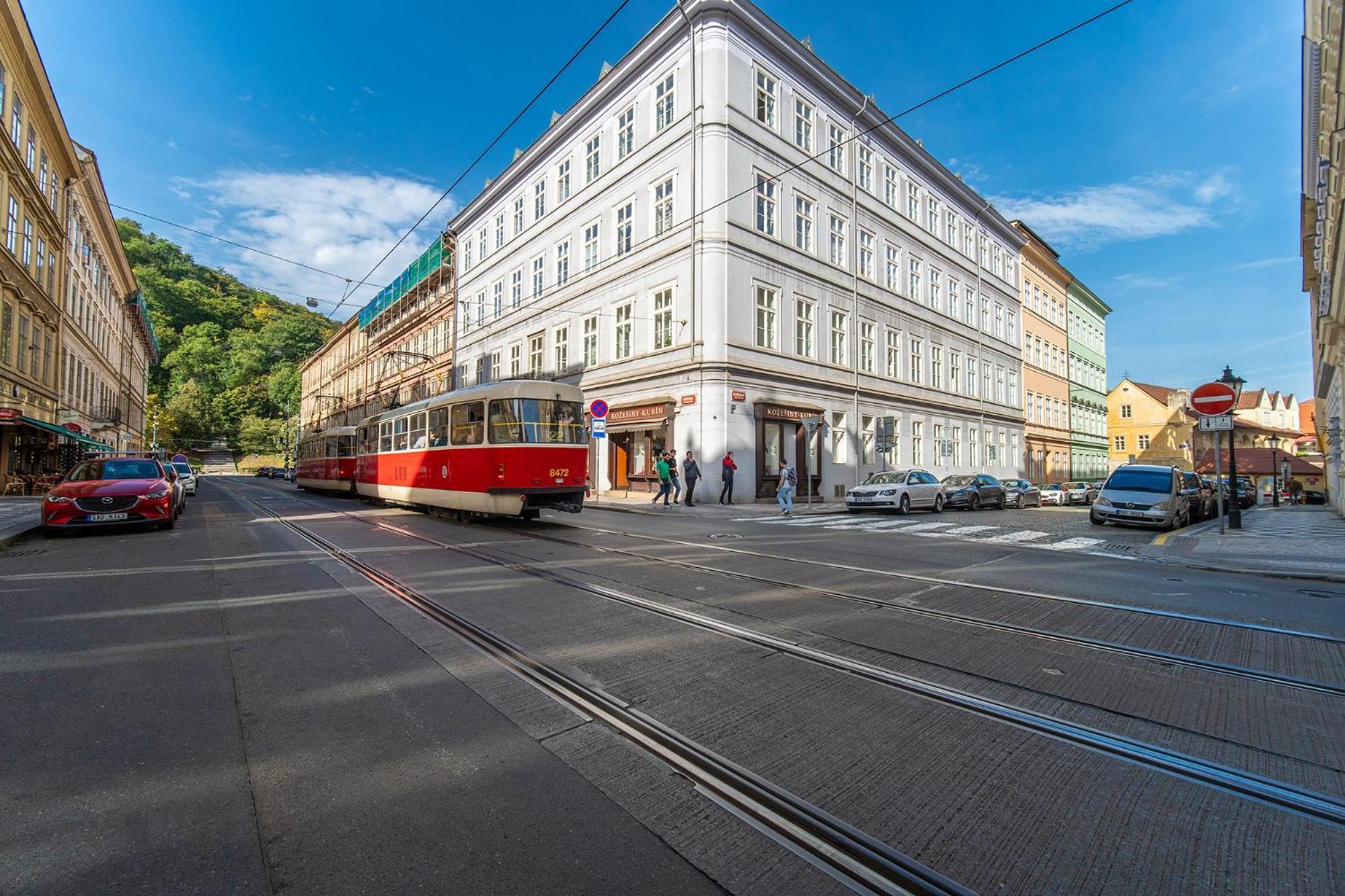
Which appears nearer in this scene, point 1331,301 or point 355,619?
point 355,619

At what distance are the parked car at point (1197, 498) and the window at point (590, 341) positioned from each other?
21.8 meters

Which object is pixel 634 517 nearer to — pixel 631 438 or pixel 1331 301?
pixel 631 438

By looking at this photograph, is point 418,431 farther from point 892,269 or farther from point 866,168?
point 892,269

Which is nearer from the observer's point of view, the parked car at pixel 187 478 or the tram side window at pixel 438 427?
the tram side window at pixel 438 427

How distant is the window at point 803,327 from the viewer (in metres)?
27.0

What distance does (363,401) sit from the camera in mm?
59594

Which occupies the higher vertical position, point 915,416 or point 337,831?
point 915,416

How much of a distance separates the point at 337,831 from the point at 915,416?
35228 millimetres

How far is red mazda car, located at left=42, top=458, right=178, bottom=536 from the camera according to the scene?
1148cm

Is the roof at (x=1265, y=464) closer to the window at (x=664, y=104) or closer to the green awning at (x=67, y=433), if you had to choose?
the window at (x=664, y=104)

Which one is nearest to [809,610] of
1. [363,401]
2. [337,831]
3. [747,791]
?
[747,791]

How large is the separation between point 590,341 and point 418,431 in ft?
47.3

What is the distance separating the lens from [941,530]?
14602 mm

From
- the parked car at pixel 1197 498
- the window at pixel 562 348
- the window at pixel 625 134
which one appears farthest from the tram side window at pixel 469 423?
the window at pixel 625 134
